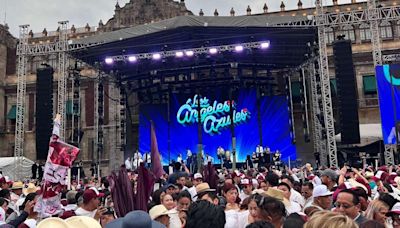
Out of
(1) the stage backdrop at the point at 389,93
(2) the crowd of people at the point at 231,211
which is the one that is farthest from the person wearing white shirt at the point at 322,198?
(1) the stage backdrop at the point at 389,93

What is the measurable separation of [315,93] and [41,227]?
2250cm

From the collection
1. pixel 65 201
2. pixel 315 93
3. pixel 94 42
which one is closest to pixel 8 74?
pixel 94 42

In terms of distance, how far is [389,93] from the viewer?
62.0 feet

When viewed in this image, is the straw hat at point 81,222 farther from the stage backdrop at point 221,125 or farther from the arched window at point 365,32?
the arched window at point 365,32

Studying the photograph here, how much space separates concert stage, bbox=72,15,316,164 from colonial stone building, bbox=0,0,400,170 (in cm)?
259

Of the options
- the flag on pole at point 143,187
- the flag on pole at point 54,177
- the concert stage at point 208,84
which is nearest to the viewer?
the flag on pole at point 143,187

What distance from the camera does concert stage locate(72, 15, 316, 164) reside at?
22391mm

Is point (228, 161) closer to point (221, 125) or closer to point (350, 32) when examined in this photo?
point (221, 125)

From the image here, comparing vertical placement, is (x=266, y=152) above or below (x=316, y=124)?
below

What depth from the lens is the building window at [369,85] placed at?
28328 millimetres

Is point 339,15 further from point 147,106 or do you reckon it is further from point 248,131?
point 147,106

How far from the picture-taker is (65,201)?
274 inches

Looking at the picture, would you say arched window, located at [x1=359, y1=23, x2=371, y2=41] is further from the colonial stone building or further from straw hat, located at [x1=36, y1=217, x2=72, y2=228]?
straw hat, located at [x1=36, y1=217, x2=72, y2=228]

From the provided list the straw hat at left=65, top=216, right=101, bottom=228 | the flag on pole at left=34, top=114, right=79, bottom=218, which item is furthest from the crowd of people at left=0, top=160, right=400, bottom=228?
the flag on pole at left=34, top=114, right=79, bottom=218
